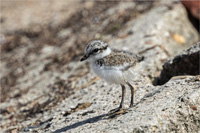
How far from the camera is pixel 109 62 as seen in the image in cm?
389

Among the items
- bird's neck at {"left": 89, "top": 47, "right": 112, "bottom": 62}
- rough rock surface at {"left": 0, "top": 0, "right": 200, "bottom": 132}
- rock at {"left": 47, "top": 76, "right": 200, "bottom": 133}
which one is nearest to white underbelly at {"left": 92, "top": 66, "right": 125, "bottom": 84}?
bird's neck at {"left": 89, "top": 47, "right": 112, "bottom": 62}

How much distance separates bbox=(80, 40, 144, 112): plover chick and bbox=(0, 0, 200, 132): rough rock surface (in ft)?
0.63

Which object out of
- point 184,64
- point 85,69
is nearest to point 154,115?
point 184,64

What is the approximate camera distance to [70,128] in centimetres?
403

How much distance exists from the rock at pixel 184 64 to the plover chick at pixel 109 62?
1008 mm

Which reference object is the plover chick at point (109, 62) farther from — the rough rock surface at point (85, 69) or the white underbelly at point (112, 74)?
the rough rock surface at point (85, 69)

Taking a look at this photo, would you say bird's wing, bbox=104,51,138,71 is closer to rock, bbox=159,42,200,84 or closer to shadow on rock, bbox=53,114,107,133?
shadow on rock, bbox=53,114,107,133

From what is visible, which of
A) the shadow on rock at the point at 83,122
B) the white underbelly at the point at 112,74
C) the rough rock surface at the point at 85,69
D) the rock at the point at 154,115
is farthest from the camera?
the shadow on rock at the point at 83,122

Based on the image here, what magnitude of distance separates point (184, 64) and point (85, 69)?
2.02 m

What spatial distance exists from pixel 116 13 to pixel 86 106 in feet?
13.2

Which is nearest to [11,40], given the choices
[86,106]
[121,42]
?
[121,42]

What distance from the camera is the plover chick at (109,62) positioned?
3.88 meters

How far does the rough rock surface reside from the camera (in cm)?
374

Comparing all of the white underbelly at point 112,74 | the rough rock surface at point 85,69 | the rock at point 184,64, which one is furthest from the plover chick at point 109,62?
the rock at point 184,64
